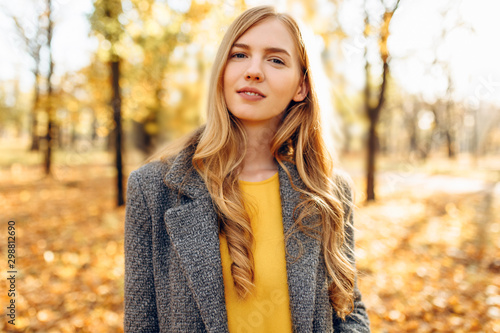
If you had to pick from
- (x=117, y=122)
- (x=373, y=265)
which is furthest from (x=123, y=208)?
(x=373, y=265)

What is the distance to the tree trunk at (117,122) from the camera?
27.2 feet

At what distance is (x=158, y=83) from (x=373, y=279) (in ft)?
29.3

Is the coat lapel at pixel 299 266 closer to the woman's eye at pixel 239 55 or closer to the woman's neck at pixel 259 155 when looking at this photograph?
the woman's neck at pixel 259 155

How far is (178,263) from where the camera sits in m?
1.55

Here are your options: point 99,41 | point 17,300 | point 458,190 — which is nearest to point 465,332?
point 17,300

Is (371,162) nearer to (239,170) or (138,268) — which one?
(239,170)

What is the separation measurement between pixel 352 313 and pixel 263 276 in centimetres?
65

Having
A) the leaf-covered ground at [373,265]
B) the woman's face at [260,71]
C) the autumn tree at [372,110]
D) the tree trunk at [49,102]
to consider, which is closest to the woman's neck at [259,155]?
the woman's face at [260,71]

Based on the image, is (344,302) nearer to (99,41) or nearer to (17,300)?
(17,300)

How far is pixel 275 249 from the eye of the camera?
1.71 metres

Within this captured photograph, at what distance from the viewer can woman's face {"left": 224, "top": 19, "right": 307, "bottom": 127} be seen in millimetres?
1712

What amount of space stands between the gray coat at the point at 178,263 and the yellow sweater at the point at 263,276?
61 mm

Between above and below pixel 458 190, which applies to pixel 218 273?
above

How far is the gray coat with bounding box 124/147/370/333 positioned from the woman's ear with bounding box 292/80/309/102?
786 millimetres
